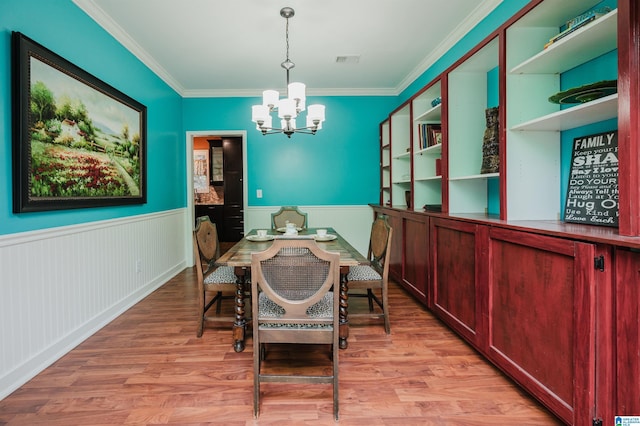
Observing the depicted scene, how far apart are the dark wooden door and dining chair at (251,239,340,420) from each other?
5.59 m

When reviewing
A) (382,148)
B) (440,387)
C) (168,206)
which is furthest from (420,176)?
(168,206)

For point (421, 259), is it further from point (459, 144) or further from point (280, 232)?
point (280, 232)

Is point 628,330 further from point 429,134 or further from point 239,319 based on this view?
point 429,134

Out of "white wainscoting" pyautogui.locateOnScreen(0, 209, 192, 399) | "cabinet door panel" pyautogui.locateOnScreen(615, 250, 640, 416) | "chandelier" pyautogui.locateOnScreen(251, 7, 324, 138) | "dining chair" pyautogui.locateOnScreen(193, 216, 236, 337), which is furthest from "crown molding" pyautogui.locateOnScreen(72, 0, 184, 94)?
"cabinet door panel" pyautogui.locateOnScreen(615, 250, 640, 416)

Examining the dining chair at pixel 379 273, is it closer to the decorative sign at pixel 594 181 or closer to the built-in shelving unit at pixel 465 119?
the built-in shelving unit at pixel 465 119

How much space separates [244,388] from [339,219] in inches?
134

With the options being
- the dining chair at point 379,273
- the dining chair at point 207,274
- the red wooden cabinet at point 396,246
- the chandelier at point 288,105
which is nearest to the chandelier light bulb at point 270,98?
the chandelier at point 288,105

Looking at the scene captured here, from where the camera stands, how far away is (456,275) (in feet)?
7.97

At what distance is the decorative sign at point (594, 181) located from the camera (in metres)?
1.63

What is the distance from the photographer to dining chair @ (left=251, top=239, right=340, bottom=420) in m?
1.61

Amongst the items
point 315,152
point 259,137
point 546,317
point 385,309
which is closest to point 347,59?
point 315,152

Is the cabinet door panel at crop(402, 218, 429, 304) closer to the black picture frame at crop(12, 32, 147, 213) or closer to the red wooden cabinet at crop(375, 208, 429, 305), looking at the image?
the red wooden cabinet at crop(375, 208, 429, 305)

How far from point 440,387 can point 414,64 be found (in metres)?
3.55

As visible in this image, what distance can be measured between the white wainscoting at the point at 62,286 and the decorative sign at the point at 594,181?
10.3 ft
